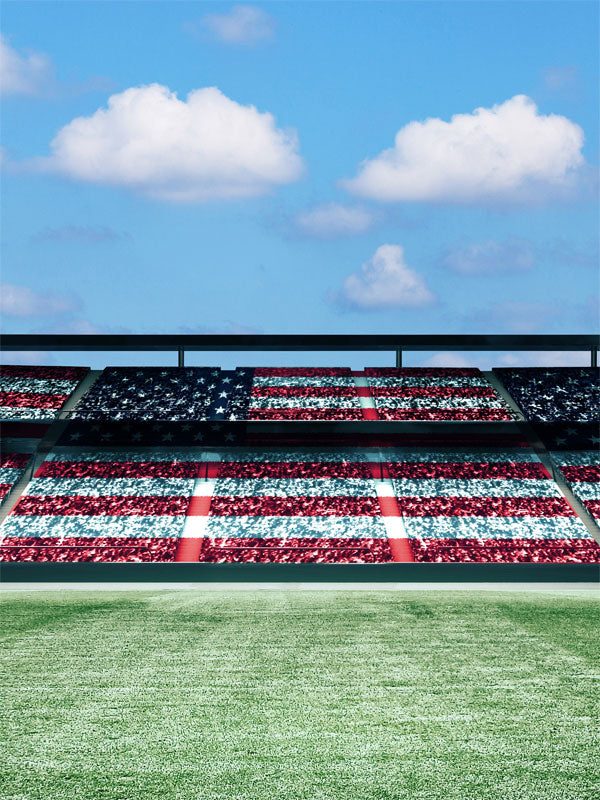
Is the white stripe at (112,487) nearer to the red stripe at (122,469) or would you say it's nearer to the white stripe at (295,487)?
the red stripe at (122,469)

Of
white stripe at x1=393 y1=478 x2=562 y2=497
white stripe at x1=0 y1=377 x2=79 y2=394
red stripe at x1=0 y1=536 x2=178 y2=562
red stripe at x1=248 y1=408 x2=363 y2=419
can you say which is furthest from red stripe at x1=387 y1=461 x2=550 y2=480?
white stripe at x1=0 y1=377 x2=79 y2=394

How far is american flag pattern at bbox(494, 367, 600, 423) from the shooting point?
20516 millimetres

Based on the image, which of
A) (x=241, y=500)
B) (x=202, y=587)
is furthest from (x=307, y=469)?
(x=202, y=587)

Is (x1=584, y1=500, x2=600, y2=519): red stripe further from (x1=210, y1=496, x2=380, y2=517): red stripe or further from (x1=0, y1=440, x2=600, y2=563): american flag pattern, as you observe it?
(x1=210, y1=496, x2=380, y2=517): red stripe

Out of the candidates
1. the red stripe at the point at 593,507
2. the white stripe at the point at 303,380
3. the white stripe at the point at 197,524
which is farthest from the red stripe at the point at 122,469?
the red stripe at the point at 593,507

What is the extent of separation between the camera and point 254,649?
8406 millimetres

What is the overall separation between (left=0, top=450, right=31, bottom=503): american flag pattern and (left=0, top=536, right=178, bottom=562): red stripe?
1.93 meters

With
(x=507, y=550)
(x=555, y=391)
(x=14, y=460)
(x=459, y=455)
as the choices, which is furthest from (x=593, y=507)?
(x=14, y=460)

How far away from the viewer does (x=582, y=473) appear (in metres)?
19.1

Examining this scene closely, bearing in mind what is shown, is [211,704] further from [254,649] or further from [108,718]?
[254,649]

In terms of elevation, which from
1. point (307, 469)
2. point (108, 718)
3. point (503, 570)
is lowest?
point (503, 570)

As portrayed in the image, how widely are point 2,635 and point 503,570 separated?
9.66 m

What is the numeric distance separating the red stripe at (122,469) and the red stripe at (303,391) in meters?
3.01

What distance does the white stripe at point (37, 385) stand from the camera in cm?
2159
